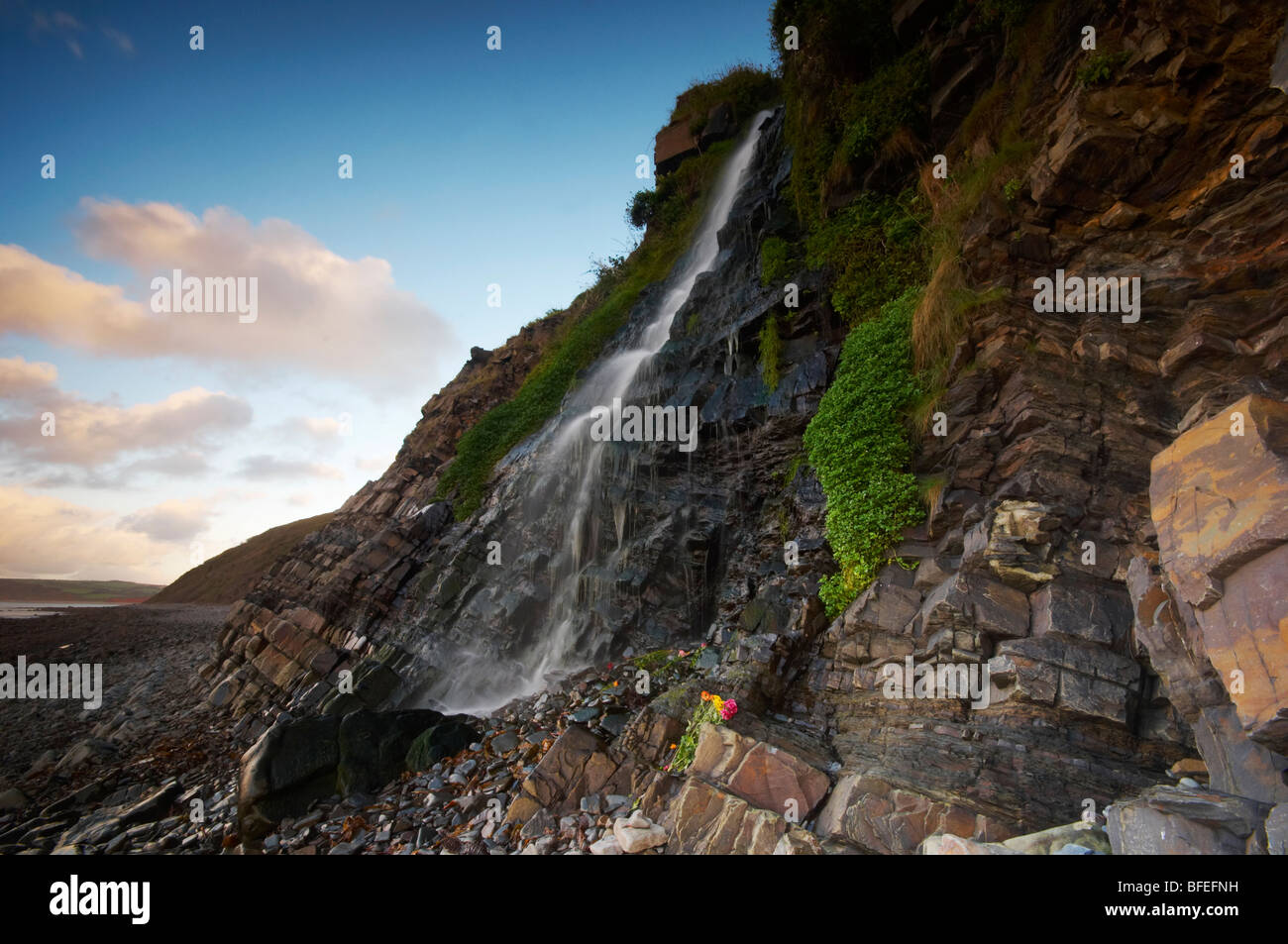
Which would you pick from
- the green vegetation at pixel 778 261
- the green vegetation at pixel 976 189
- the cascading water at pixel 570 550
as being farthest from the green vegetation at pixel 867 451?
the cascading water at pixel 570 550

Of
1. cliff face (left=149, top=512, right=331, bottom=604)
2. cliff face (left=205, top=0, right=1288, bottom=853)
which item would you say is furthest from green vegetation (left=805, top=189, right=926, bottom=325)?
cliff face (left=149, top=512, right=331, bottom=604)

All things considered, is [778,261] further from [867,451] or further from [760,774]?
[760,774]

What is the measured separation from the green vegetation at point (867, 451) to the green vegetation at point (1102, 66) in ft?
11.8

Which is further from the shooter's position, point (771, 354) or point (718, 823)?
point (771, 354)

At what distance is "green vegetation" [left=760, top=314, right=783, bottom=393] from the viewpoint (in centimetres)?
1244

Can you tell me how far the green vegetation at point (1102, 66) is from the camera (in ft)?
24.3

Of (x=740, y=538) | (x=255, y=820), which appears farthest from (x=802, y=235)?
(x=255, y=820)

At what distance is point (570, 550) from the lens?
14.0 m

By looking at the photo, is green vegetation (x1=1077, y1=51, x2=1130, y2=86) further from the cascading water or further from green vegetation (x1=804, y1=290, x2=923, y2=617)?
the cascading water

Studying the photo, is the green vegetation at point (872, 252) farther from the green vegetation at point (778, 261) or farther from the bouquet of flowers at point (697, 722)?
the bouquet of flowers at point (697, 722)

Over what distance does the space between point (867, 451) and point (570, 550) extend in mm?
8199

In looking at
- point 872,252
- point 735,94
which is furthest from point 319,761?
point 735,94
